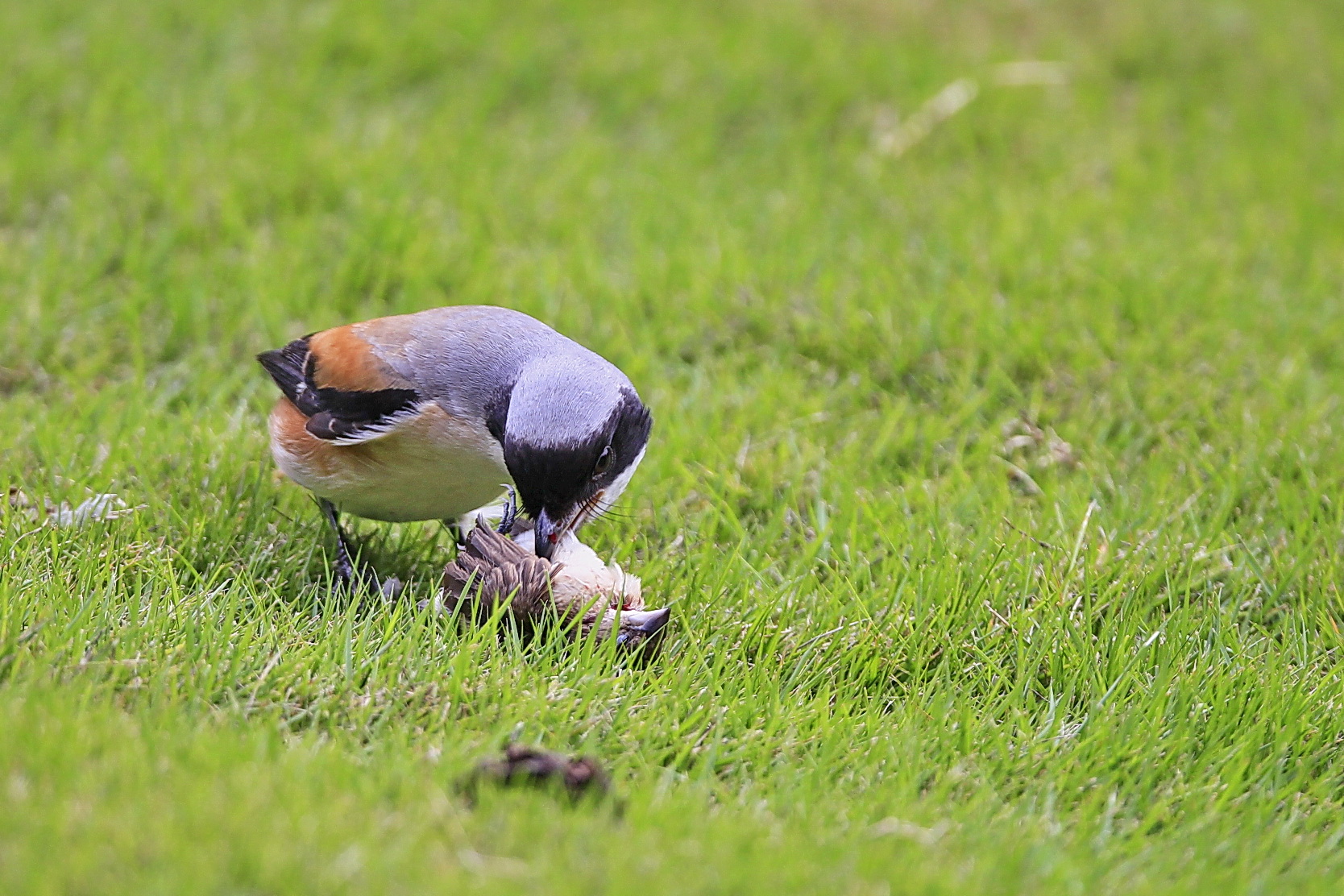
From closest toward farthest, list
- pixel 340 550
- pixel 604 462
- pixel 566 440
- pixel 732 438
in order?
1. pixel 566 440
2. pixel 604 462
3. pixel 340 550
4. pixel 732 438

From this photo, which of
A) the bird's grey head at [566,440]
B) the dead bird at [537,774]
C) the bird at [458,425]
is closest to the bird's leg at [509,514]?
the bird at [458,425]

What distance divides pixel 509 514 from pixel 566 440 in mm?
556

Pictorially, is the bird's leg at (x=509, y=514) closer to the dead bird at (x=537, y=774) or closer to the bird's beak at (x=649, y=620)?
the bird's beak at (x=649, y=620)

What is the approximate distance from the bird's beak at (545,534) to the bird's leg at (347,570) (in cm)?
52

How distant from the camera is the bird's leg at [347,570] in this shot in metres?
4.31

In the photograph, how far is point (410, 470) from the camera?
4484 millimetres

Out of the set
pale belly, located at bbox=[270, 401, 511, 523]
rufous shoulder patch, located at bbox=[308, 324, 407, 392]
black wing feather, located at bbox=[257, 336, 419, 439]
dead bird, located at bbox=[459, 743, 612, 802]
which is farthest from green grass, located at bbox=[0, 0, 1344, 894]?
rufous shoulder patch, located at bbox=[308, 324, 407, 392]

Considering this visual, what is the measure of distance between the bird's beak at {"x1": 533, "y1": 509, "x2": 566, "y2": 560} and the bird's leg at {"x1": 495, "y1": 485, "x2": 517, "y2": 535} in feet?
0.65

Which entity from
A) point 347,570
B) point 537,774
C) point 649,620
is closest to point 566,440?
point 649,620

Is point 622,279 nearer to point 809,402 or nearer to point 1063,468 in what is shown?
point 809,402

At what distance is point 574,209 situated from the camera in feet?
24.6

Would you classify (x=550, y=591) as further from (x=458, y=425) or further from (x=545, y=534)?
(x=458, y=425)

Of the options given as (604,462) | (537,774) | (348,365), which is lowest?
(537,774)

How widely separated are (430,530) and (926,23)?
22.2 feet
